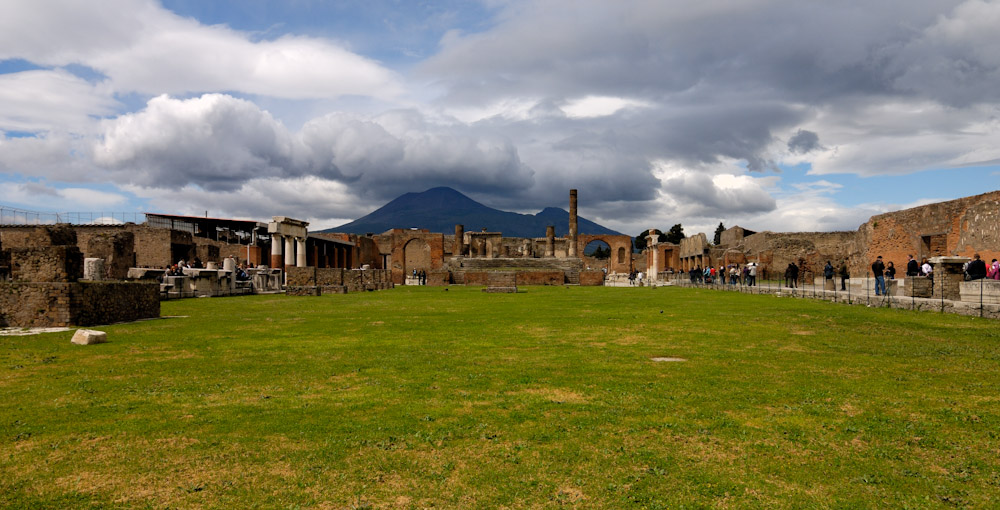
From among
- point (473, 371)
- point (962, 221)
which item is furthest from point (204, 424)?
point (962, 221)

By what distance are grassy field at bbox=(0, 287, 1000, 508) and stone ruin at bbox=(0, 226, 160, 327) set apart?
2.54 meters

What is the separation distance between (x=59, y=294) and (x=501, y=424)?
36.3 feet

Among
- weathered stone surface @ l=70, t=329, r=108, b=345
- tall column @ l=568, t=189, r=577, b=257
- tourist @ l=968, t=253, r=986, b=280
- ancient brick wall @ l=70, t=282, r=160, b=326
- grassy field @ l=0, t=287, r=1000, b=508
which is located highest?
tall column @ l=568, t=189, r=577, b=257

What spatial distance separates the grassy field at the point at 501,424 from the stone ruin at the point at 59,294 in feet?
8.35

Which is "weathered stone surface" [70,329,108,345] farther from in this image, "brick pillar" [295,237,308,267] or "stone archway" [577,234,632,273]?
"stone archway" [577,234,632,273]

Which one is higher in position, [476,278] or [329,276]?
[329,276]

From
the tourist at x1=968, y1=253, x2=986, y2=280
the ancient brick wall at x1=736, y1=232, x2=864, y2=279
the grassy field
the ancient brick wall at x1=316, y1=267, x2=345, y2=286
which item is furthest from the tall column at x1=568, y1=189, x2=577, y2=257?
the grassy field

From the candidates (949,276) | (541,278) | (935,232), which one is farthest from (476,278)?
(949,276)

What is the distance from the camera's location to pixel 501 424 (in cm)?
456

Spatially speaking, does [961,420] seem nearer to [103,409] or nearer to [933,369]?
[933,369]

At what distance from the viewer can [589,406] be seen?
509 centimetres

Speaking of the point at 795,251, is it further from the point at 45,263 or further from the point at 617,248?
the point at 45,263

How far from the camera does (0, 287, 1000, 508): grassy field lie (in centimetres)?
333

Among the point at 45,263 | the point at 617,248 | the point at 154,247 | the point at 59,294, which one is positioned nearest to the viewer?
the point at 59,294
